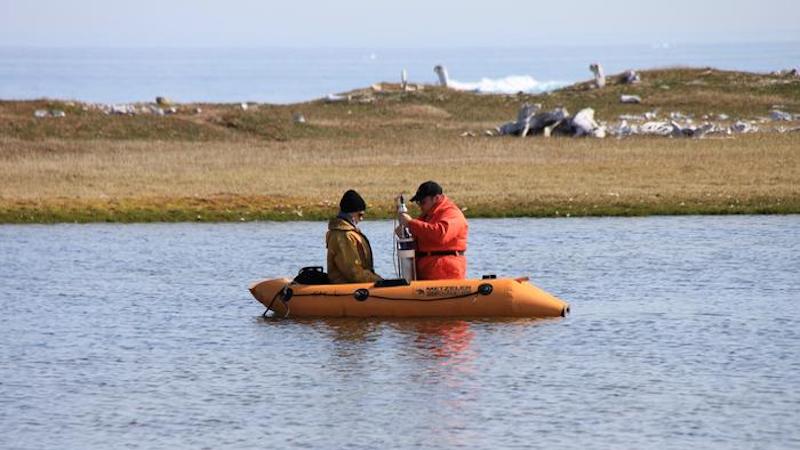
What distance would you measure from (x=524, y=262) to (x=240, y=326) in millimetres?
6069

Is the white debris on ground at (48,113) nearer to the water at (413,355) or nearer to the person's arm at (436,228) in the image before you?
the water at (413,355)

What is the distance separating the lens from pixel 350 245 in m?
19.9

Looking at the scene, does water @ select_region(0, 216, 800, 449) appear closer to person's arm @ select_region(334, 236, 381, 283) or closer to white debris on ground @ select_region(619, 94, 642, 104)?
person's arm @ select_region(334, 236, 381, 283)

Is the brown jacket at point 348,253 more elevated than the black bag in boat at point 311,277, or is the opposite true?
the brown jacket at point 348,253

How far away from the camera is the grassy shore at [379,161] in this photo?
101ft

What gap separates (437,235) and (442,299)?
778 millimetres

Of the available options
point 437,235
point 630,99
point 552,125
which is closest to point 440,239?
point 437,235

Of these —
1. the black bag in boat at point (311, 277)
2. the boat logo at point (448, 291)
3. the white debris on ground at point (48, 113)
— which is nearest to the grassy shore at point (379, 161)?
the white debris on ground at point (48, 113)

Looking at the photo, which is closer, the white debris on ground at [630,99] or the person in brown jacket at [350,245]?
the person in brown jacket at [350,245]

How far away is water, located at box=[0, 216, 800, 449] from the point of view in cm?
1429

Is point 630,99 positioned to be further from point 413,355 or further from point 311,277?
point 413,355

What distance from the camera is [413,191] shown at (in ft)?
109

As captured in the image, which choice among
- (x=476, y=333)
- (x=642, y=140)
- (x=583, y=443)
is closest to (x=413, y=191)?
(x=642, y=140)

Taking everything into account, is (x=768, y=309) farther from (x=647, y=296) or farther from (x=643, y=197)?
(x=643, y=197)
